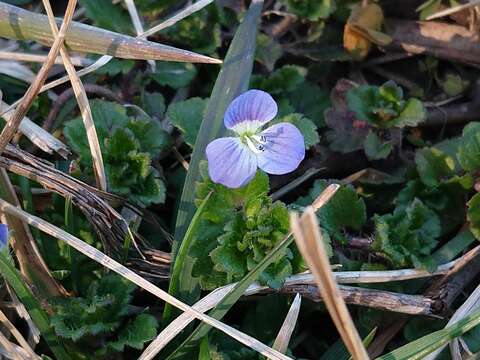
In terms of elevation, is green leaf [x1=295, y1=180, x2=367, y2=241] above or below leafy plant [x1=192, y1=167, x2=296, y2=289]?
below

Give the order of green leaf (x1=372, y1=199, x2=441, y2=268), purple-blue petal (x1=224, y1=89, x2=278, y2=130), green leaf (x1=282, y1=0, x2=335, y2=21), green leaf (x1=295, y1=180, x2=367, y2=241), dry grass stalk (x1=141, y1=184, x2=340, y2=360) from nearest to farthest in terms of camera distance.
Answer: dry grass stalk (x1=141, y1=184, x2=340, y2=360) → purple-blue petal (x1=224, y1=89, x2=278, y2=130) → green leaf (x1=372, y1=199, x2=441, y2=268) → green leaf (x1=295, y1=180, x2=367, y2=241) → green leaf (x1=282, y1=0, x2=335, y2=21)

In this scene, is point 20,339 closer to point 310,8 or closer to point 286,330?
point 286,330

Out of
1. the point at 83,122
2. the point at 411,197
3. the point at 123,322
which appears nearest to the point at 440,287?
the point at 411,197

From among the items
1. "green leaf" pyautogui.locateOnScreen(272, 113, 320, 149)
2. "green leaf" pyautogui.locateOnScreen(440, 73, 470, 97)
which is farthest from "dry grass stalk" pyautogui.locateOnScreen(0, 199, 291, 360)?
"green leaf" pyautogui.locateOnScreen(440, 73, 470, 97)

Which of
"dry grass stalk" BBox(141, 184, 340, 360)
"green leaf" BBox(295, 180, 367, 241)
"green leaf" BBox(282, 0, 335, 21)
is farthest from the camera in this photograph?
"green leaf" BBox(282, 0, 335, 21)

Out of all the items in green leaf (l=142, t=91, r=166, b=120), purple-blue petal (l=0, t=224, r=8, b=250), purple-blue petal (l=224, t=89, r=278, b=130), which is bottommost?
purple-blue petal (l=0, t=224, r=8, b=250)

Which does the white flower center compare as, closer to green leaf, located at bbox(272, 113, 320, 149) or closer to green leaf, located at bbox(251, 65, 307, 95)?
green leaf, located at bbox(272, 113, 320, 149)

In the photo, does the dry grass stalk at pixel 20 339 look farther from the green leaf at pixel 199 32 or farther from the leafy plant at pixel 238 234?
the green leaf at pixel 199 32
